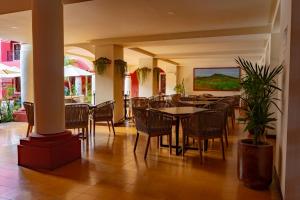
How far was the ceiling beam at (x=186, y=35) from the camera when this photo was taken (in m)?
6.33

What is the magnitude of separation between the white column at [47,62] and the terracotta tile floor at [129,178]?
0.76 m

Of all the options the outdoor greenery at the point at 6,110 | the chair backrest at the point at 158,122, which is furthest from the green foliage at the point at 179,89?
the chair backrest at the point at 158,122

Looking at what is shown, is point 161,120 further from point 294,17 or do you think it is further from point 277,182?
point 294,17

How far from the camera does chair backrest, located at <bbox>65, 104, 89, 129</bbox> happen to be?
17.2 feet

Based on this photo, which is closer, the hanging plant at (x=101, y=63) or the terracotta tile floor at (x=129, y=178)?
the terracotta tile floor at (x=129, y=178)

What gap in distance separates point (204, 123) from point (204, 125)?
0.03 metres

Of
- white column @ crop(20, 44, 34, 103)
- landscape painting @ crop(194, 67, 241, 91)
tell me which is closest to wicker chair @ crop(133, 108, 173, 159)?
white column @ crop(20, 44, 34, 103)

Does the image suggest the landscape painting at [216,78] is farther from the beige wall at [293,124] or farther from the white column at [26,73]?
the beige wall at [293,124]

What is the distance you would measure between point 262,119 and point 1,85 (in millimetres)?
14147

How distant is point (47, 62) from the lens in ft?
12.7

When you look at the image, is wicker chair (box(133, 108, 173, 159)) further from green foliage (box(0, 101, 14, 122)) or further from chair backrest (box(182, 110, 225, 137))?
green foliage (box(0, 101, 14, 122))

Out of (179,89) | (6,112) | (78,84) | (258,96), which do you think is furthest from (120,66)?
(78,84)

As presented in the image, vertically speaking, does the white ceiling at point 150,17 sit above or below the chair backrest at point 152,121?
above

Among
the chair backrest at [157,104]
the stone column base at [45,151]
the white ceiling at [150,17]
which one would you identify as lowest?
the stone column base at [45,151]
